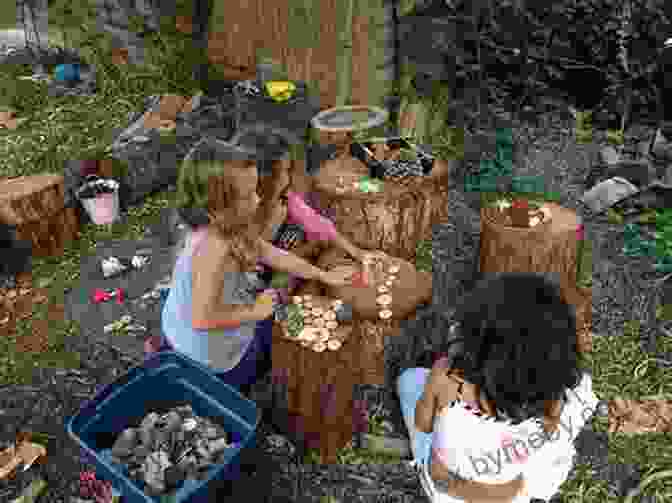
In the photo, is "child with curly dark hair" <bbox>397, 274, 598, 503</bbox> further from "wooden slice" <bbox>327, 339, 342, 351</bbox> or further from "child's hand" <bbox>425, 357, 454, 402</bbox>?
"wooden slice" <bbox>327, 339, 342, 351</bbox>

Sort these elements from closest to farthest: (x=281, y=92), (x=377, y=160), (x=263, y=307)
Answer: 1. (x=263, y=307)
2. (x=377, y=160)
3. (x=281, y=92)

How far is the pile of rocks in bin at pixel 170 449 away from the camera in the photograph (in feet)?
8.07

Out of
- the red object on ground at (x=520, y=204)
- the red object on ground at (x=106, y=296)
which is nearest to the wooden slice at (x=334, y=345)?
the red object on ground at (x=520, y=204)

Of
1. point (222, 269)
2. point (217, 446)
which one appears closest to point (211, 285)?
point (222, 269)

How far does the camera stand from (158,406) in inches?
110

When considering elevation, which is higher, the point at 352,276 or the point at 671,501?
the point at 352,276

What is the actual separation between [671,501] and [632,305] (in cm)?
145

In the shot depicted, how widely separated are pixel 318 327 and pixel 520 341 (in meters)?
1.07

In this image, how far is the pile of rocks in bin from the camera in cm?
246

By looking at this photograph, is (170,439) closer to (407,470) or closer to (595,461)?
(407,470)

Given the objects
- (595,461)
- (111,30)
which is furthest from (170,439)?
(111,30)

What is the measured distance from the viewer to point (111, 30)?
703 centimetres

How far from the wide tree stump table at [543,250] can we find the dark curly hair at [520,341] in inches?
59.6

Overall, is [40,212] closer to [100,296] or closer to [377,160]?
[100,296]
